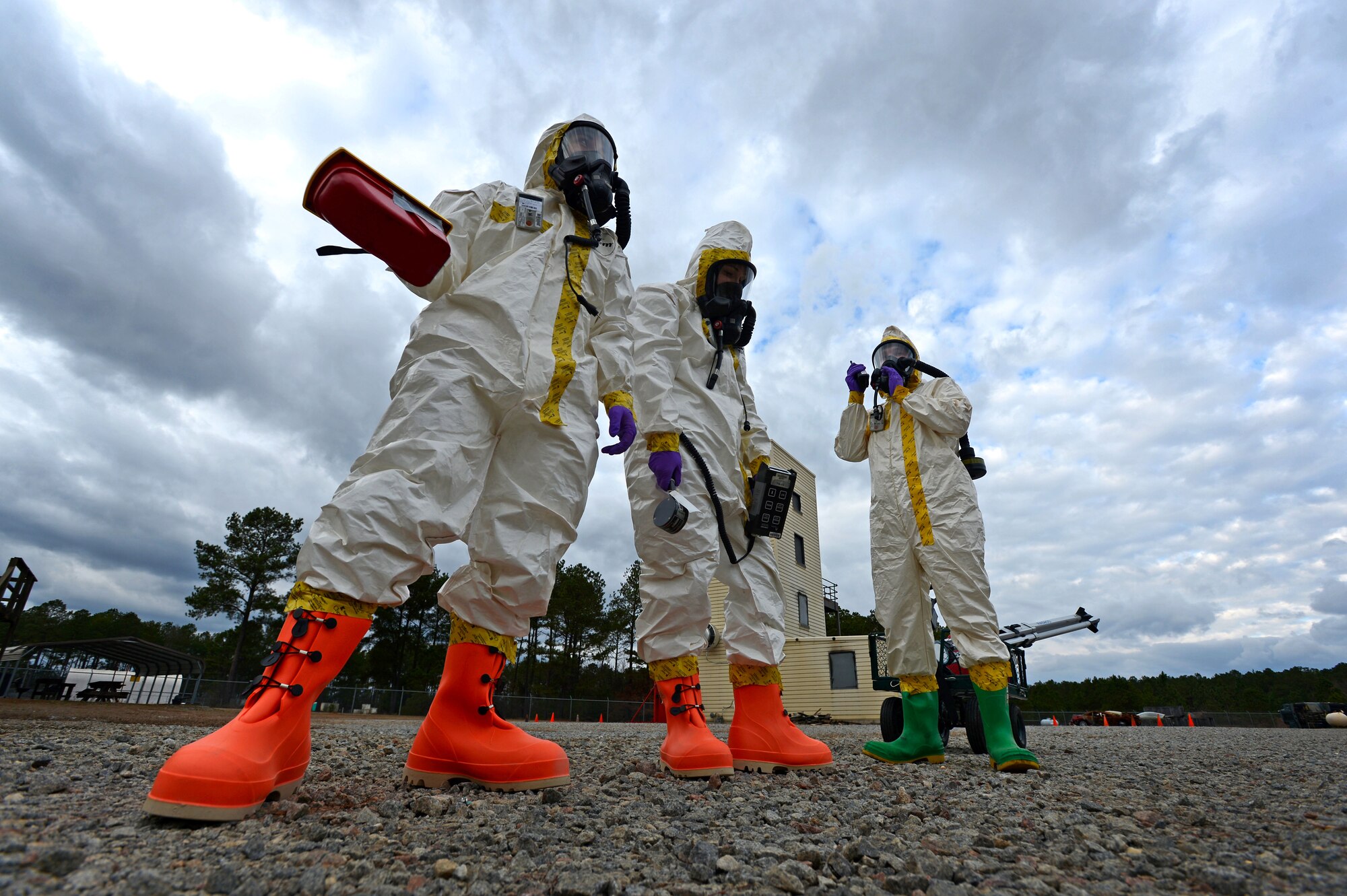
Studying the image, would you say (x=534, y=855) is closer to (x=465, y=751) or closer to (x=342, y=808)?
(x=342, y=808)

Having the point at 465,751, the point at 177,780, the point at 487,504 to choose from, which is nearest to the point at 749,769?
the point at 465,751

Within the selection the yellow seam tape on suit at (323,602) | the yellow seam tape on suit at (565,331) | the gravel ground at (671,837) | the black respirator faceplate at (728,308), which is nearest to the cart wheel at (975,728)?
the gravel ground at (671,837)

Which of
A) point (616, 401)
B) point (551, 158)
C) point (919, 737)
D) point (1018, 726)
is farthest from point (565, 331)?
point (1018, 726)

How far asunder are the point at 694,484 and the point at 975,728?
10.2 ft

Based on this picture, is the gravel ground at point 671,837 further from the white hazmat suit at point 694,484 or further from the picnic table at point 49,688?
the picnic table at point 49,688

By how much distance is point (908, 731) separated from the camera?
3.56 metres

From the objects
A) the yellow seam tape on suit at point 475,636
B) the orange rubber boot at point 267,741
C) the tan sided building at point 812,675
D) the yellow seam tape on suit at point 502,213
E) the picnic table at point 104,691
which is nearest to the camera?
the orange rubber boot at point 267,741

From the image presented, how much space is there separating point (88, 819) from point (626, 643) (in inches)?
1466

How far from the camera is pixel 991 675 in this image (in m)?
3.25

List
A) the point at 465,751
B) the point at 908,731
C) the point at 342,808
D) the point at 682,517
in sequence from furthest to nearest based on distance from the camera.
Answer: the point at 908,731 < the point at 682,517 < the point at 465,751 < the point at 342,808

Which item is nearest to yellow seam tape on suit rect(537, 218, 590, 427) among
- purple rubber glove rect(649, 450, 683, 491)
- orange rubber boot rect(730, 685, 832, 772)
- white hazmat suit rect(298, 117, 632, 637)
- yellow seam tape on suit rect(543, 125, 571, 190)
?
white hazmat suit rect(298, 117, 632, 637)

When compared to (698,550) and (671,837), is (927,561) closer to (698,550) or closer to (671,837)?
(698,550)

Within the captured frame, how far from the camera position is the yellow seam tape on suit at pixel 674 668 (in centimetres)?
288

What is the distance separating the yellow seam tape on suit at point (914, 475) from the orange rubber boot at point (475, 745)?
236cm
